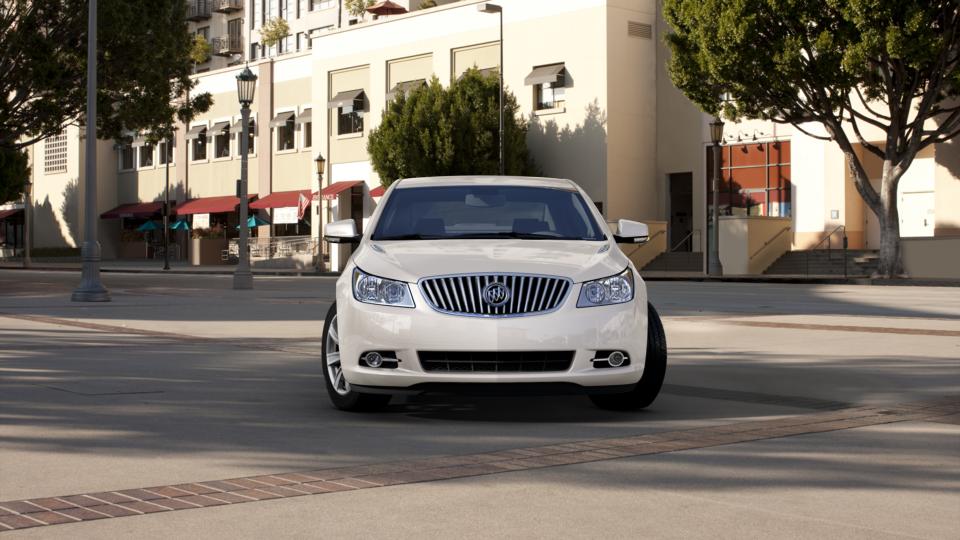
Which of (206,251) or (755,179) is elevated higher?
(755,179)

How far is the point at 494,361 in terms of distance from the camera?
8312 millimetres

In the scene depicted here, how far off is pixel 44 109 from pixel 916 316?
76.4ft

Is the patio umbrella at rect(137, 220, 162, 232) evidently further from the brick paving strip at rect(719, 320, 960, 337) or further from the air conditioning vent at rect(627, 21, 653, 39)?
the brick paving strip at rect(719, 320, 960, 337)

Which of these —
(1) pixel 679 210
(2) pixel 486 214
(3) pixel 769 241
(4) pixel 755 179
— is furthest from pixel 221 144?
(2) pixel 486 214

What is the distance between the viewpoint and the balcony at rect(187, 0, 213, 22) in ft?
311

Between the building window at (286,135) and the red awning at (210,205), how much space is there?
336 centimetres

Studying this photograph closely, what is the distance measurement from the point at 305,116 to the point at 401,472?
63.1m

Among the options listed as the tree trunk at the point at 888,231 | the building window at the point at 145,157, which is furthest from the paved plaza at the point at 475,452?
the building window at the point at 145,157

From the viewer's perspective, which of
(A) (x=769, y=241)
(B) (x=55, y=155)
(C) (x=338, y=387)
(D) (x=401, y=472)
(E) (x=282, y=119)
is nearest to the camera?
(D) (x=401, y=472)

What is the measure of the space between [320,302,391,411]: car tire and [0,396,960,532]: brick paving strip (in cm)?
175

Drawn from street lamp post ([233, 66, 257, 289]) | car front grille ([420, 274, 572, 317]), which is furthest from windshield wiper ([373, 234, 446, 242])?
street lamp post ([233, 66, 257, 289])

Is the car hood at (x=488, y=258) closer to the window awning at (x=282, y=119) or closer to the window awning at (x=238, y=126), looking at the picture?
the window awning at (x=282, y=119)

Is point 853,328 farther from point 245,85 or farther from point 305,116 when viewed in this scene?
point 305,116

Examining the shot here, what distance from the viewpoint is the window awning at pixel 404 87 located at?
5686cm
